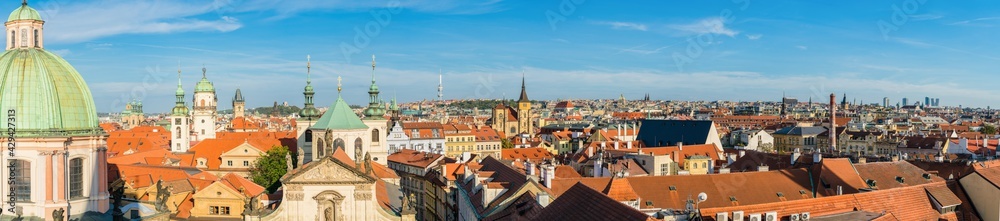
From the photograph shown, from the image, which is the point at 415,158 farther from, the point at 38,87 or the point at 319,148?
the point at 38,87

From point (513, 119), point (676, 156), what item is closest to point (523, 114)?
point (513, 119)

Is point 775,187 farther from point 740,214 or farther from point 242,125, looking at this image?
point 242,125

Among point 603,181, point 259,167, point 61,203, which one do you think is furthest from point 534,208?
point 259,167

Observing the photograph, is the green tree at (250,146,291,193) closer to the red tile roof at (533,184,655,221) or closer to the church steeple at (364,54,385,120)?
the church steeple at (364,54,385,120)

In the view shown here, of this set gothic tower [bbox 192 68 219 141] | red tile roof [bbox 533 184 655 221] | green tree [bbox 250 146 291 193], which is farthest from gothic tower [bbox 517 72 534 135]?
red tile roof [bbox 533 184 655 221]

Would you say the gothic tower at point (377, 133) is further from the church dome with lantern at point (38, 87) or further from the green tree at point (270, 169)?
the church dome with lantern at point (38, 87)
